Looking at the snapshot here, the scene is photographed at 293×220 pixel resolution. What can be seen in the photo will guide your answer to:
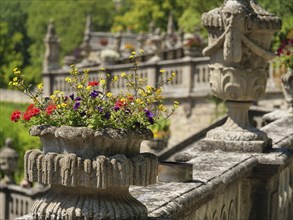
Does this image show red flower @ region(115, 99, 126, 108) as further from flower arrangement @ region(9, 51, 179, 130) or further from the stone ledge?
the stone ledge

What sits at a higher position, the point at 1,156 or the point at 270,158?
the point at 270,158

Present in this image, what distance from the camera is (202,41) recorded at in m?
32.7

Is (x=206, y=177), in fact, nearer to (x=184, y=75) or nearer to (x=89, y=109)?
(x=89, y=109)

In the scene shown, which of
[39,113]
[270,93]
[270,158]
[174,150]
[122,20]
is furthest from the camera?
[122,20]

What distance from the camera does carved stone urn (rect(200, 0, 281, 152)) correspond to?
9469 millimetres

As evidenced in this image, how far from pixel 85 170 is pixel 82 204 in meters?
0.22

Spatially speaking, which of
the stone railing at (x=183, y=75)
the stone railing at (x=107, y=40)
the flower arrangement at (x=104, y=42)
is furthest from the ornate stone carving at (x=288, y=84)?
the flower arrangement at (x=104, y=42)

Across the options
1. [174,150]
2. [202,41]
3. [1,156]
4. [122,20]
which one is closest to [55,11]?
[122,20]

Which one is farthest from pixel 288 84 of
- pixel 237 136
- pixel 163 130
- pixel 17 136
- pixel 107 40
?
pixel 107 40

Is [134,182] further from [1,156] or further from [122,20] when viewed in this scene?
[122,20]

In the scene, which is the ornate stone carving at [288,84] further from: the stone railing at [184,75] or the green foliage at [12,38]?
the green foliage at [12,38]

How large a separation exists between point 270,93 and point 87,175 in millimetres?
20108

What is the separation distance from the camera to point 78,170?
554 cm

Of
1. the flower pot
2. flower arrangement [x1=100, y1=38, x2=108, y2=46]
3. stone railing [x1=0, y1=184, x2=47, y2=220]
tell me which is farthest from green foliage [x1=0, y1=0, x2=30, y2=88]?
the flower pot
